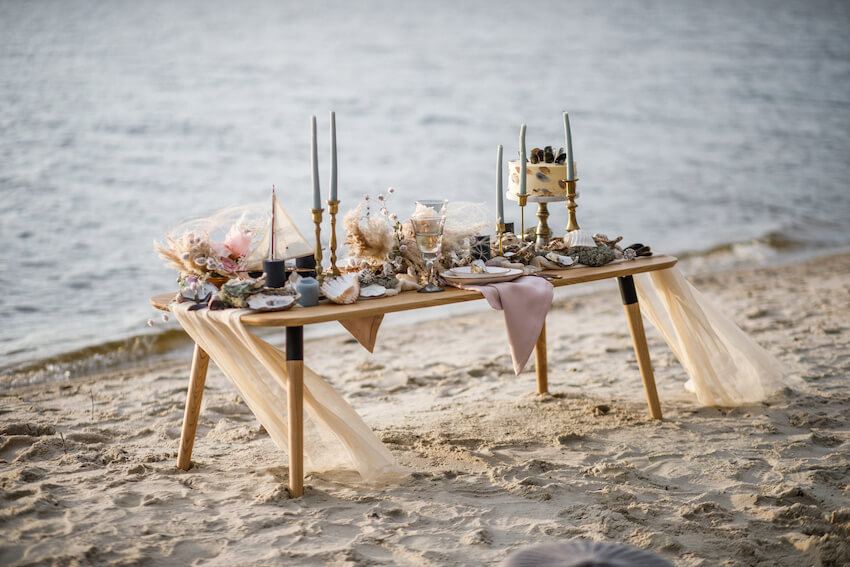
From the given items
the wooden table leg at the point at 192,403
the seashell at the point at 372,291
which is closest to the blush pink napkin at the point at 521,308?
the seashell at the point at 372,291

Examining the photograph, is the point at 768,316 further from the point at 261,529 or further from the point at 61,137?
the point at 61,137

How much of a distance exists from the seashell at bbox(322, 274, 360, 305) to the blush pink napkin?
46 cm

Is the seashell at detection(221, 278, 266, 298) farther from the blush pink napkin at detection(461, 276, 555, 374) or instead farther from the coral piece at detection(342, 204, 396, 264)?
the blush pink napkin at detection(461, 276, 555, 374)

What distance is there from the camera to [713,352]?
378 centimetres

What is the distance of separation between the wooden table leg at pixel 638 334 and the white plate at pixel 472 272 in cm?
72

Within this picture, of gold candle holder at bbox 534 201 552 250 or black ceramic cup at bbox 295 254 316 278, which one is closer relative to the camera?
black ceramic cup at bbox 295 254 316 278

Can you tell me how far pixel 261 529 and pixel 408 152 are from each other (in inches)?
457

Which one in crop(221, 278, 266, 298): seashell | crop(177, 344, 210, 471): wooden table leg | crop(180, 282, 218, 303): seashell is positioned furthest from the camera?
crop(177, 344, 210, 471): wooden table leg

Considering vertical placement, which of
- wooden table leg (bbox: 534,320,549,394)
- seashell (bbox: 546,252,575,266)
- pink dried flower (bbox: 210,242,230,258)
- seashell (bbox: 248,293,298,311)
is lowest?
wooden table leg (bbox: 534,320,549,394)

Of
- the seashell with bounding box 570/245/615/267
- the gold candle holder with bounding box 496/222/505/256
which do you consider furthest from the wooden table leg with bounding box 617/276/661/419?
the gold candle holder with bounding box 496/222/505/256

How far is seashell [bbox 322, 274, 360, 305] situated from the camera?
272cm

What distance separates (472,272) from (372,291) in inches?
17.4

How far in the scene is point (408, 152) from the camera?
13.8m

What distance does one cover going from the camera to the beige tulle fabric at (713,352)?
373cm
